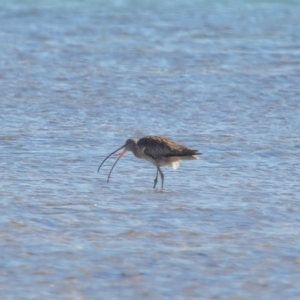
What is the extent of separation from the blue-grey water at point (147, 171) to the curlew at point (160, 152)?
16 cm

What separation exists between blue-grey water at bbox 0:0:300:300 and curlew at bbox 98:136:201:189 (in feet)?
0.53

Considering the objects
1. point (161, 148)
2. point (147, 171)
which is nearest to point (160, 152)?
point (161, 148)

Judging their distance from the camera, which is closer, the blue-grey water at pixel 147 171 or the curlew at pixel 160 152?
→ the blue-grey water at pixel 147 171

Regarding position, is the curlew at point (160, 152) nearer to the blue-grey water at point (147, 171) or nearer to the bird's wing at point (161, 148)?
the bird's wing at point (161, 148)

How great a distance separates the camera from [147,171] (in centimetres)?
907

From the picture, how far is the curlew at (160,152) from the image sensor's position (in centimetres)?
852

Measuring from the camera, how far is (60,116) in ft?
37.2

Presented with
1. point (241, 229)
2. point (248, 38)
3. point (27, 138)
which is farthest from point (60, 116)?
point (248, 38)

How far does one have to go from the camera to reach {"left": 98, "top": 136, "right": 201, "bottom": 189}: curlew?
852 centimetres

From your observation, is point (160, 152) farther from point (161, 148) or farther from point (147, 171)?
point (147, 171)

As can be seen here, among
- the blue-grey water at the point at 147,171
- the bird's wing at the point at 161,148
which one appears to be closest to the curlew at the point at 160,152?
the bird's wing at the point at 161,148

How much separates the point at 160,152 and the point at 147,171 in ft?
1.74

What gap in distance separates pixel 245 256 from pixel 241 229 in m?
0.65

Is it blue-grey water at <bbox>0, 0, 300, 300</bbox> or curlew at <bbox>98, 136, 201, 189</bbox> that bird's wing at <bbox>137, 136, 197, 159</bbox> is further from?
blue-grey water at <bbox>0, 0, 300, 300</bbox>
